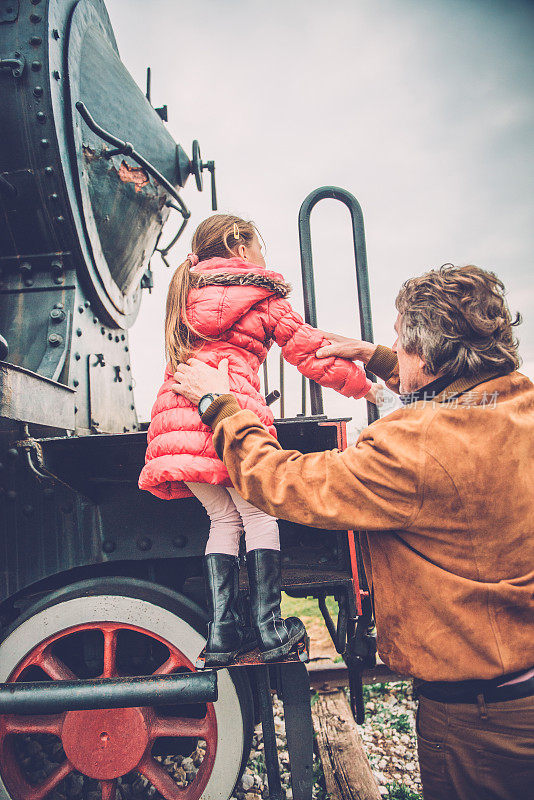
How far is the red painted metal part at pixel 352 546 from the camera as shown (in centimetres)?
174

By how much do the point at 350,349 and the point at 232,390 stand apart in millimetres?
545

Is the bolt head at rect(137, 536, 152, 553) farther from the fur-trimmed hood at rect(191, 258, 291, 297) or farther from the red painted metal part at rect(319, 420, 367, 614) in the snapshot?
the fur-trimmed hood at rect(191, 258, 291, 297)

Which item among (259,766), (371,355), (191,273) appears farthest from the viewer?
(259,766)

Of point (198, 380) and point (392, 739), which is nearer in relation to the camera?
point (198, 380)

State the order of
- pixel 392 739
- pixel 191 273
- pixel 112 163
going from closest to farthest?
pixel 191 273 < pixel 112 163 < pixel 392 739

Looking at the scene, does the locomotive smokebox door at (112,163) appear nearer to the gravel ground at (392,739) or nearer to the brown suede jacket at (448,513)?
the brown suede jacket at (448,513)

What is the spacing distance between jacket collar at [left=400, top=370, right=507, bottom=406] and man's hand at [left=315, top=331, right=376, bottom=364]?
622mm

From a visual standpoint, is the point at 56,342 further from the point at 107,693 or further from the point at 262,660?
the point at 262,660

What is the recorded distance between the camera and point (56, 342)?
2211 millimetres

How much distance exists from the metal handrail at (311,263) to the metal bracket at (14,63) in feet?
4.40

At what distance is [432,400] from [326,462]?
12.5 inches

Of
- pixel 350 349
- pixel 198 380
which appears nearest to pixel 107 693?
pixel 198 380

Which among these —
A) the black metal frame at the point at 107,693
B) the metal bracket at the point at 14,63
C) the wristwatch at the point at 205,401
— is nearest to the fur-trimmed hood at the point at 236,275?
the wristwatch at the point at 205,401

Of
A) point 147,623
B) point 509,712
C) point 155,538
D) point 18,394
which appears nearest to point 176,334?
point 18,394
